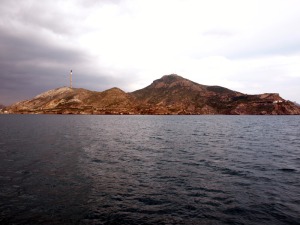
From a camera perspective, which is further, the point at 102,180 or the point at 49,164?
the point at 49,164

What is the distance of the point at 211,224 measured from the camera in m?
17.8

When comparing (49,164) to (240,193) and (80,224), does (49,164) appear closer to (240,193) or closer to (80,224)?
(80,224)

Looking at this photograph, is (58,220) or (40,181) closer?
(58,220)

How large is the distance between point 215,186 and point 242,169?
9816 mm

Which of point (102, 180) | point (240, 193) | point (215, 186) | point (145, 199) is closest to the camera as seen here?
point (145, 199)

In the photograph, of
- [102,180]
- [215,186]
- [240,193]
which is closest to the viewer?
[240,193]

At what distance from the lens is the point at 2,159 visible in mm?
39375

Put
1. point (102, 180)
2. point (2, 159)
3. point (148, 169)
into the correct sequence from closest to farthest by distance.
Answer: point (102, 180) → point (148, 169) → point (2, 159)

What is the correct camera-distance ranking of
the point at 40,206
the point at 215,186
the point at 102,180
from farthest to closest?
the point at 102,180
the point at 215,186
the point at 40,206

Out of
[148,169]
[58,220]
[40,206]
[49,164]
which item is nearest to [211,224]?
[58,220]

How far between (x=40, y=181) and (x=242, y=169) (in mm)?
26265

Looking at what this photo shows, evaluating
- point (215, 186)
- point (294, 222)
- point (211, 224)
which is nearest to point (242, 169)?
point (215, 186)

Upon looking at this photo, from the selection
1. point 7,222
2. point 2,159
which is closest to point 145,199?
point 7,222

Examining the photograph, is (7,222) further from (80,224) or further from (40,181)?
(40,181)
